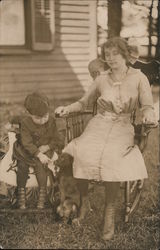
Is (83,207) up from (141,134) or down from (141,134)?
down

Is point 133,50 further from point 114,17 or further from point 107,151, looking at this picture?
point 107,151

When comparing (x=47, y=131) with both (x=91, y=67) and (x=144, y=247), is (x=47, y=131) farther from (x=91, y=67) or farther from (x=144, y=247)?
(x=144, y=247)

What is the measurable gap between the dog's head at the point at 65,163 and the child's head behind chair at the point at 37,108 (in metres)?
0.24

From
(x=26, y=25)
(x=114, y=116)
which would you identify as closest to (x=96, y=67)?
(x=114, y=116)

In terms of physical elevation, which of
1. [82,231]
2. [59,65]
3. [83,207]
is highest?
[59,65]

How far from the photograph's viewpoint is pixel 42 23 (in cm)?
312

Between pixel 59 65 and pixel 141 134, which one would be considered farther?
pixel 59 65

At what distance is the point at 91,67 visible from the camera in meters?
2.39

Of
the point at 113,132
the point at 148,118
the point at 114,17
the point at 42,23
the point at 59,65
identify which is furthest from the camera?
the point at 59,65

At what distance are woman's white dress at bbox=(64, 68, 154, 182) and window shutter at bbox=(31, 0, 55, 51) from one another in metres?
1.04

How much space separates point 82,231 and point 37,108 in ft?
2.54

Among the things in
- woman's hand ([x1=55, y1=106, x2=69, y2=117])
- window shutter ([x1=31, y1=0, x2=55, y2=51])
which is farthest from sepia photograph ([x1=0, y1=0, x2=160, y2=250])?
window shutter ([x1=31, y1=0, x2=55, y2=51])

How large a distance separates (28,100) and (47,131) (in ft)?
0.70

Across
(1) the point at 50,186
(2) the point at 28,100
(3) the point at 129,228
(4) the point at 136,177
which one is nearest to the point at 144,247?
(3) the point at 129,228
